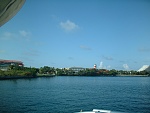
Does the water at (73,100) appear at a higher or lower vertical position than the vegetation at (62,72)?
lower

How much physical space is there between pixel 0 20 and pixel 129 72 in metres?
107

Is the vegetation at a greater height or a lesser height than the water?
greater

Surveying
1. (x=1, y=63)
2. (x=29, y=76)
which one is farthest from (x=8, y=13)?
(x=1, y=63)

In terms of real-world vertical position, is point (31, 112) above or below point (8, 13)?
below

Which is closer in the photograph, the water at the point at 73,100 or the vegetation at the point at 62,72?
the water at the point at 73,100

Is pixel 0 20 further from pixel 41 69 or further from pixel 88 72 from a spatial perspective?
pixel 88 72

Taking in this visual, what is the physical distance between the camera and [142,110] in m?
13.4

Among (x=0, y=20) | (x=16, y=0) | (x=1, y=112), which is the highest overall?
(x=16, y=0)

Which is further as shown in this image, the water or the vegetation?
the vegetation

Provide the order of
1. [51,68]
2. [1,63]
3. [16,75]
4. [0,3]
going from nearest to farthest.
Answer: [0,3]
[16,75]
[1,63]
[51,68]

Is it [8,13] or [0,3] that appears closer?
[0,3]

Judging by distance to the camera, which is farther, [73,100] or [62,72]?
[62,72]

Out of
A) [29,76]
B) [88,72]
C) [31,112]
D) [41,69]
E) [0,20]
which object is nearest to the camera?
[0,20]

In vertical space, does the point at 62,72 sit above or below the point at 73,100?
above
